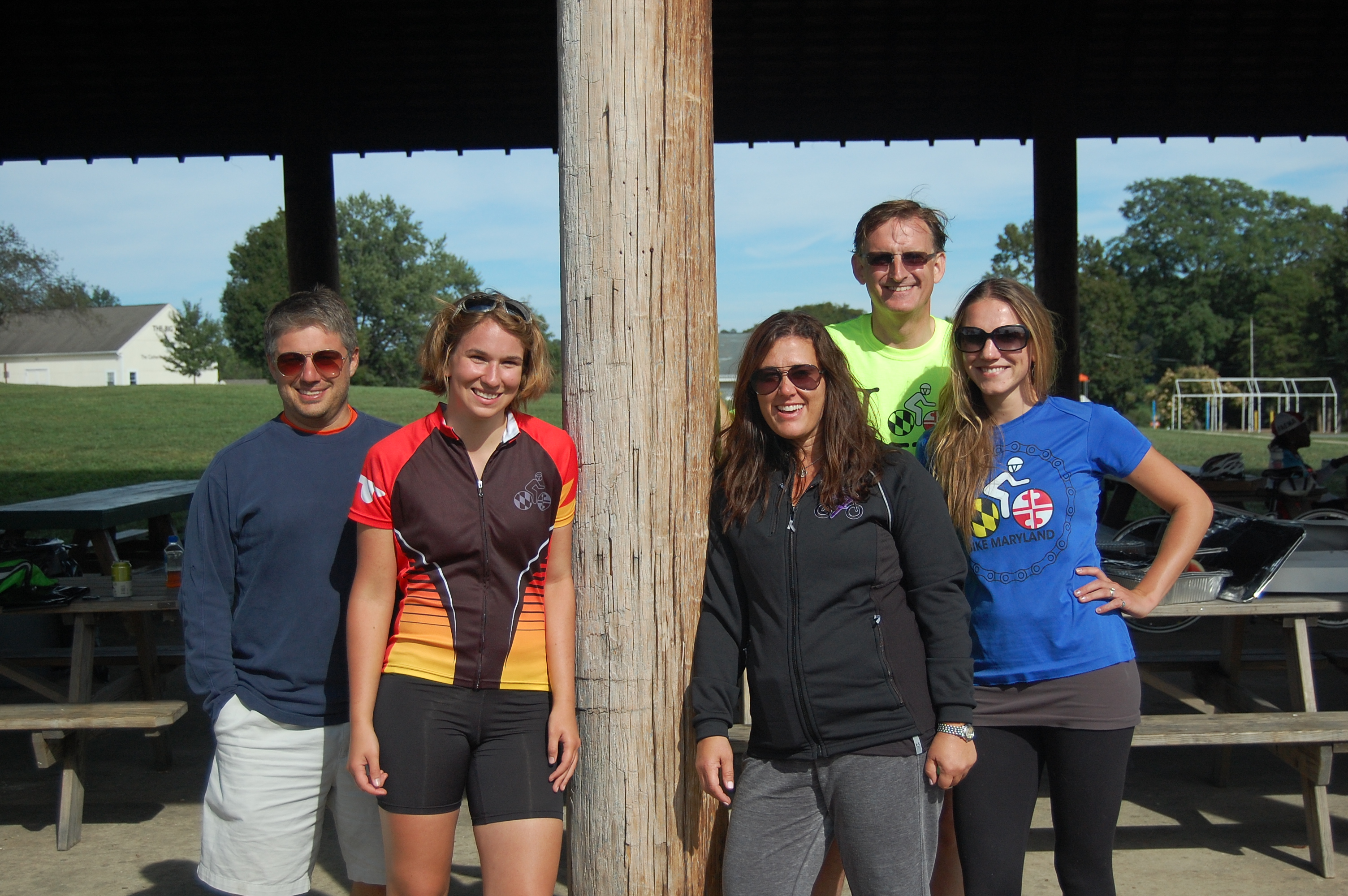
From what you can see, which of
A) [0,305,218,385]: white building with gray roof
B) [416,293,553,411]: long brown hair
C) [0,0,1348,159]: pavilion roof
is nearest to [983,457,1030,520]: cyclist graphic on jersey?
[416,293,553,411]: long brown hair

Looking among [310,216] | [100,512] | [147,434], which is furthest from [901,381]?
[147,434]

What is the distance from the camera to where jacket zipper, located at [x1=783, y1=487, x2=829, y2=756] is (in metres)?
2.04

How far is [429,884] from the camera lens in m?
2.13

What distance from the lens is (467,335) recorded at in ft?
7.05

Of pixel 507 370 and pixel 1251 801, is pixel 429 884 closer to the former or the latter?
pixel 507 370

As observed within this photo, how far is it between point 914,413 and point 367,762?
63.3 inches

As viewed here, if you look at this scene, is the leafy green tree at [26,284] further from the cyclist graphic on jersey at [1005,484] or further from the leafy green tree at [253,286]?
the cyclist graphic on jersey at [1005,484]

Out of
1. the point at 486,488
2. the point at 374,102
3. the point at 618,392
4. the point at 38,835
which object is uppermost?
the point at 374,102

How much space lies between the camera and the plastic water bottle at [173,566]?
14.4 feet

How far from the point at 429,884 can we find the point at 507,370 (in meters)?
1.15

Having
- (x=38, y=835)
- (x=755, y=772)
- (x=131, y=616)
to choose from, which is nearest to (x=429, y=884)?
(x=755, y=772)

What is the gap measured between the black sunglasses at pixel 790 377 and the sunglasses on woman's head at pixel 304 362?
106 centimetres

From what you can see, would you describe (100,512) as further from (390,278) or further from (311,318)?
(390,278)

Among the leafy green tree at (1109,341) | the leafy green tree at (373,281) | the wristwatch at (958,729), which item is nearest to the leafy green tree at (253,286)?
the leafy green tree at (373,281)
